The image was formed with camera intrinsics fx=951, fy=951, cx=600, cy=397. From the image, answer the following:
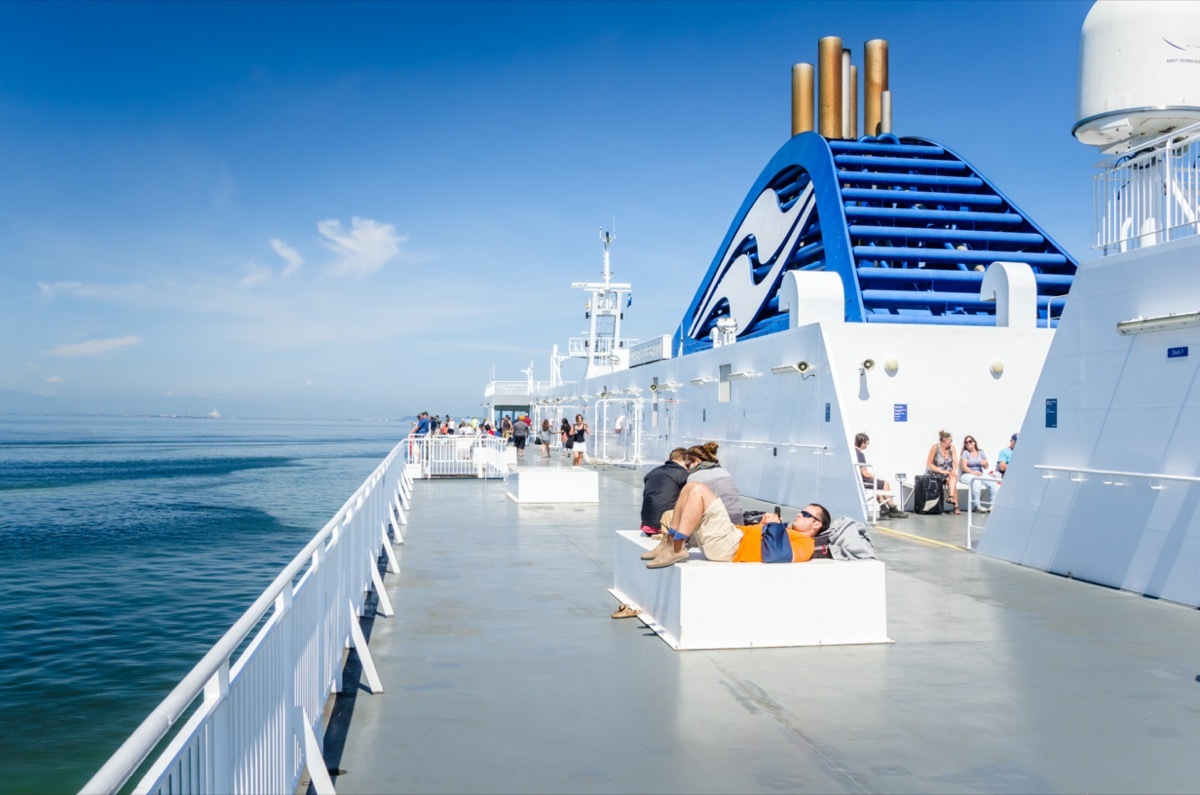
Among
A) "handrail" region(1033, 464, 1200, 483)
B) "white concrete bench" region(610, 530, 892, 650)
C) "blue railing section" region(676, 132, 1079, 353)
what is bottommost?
"white concrete bench" region(610, 530, 892, 650)

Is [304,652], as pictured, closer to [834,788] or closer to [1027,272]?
[834,788]

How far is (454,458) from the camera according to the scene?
74.3 feet

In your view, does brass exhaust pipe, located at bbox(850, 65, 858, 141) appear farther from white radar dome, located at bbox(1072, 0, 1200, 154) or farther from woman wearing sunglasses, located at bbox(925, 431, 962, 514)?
white radar dome, located at bbox(1072, 0, 1200, 154)

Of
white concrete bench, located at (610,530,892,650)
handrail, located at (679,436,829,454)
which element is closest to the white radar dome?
white concrete bench, located at (610,530,892,650)

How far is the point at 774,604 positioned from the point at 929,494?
9.16 m

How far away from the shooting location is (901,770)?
4.18 m

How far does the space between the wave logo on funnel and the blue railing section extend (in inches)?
4.2

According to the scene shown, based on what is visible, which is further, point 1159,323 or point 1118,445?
point 1118,445

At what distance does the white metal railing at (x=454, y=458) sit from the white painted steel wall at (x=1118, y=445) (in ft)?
46.5

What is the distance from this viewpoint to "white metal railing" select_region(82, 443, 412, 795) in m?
2.26

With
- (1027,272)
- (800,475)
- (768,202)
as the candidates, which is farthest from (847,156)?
(800,475)

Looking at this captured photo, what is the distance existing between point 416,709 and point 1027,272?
47.9ft

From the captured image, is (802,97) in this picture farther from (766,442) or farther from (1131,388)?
(1131,388)

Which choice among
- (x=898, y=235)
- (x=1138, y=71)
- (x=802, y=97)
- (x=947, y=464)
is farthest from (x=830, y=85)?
(x=1138, y=71)
